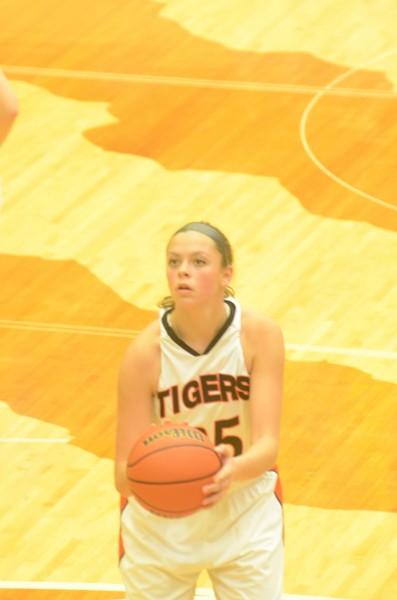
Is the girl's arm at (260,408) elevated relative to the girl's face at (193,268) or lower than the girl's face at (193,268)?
lower

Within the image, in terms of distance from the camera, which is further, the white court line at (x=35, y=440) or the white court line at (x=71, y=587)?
the white court line at (x=35, y=440)

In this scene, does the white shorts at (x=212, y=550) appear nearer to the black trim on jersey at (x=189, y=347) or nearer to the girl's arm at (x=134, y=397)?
the girl's arm at (x=134, y=397)

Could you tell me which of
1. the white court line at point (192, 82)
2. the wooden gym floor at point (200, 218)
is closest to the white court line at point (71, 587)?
the wooden gym floor at point (200, 218)

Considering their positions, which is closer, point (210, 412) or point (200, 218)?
point (210, 412)

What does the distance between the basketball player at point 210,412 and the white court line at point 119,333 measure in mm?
3007

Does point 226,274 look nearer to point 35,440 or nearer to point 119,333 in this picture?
point 35,440

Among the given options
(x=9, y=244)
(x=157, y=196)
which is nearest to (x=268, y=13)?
(x=157, y=196)

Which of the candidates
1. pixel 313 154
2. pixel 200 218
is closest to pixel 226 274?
pixel 200 218

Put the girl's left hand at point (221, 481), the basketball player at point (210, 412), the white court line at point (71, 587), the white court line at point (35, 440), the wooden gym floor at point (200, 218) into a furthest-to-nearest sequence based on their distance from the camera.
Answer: the white court line at point (35, 440) → the wooden gym floor at point (200, 218) → the white court line at point (71, 587) → the basketball player at point (210, 412) → the girl's left hand at point (221, 481)

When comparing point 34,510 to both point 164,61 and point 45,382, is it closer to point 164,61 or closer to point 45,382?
point 45,382

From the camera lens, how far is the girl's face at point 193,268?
13.2 feet

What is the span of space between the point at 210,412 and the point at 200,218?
13.8ft

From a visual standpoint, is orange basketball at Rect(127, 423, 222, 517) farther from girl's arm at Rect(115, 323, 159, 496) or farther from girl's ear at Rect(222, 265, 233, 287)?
Result: girl's ear at Rect(222, 265, 233, 287)

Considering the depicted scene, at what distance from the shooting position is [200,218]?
8328 millimetres
